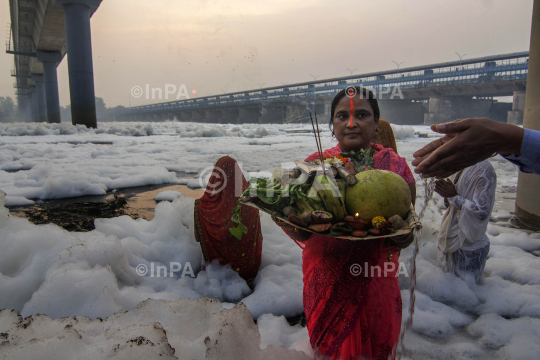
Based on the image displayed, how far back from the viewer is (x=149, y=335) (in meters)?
1.30

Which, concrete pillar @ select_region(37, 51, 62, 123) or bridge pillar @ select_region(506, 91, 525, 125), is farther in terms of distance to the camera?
concrete pillar @ select_region(37, 51, 62, 123)

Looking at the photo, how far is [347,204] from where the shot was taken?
1.55m

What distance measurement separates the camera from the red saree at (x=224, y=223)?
3129 mm

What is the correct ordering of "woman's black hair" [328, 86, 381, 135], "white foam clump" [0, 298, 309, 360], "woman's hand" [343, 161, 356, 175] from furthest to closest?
"woman's black hair" [328, 86, 381, 135] → "woman's hand" [343, 161, 356, 175] → "white foam clump" [0, 298, 309, 360]

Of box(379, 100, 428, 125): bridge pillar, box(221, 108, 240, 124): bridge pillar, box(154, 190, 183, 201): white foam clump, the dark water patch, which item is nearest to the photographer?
the dark water patch

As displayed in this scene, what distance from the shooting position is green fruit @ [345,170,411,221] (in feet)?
4.81

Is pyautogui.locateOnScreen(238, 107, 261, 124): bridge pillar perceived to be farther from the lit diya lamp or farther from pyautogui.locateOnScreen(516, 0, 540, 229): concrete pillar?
the lit diya lamp

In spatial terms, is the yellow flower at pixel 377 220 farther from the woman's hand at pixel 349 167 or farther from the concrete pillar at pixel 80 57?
the concrete pillar at pixel 80 57

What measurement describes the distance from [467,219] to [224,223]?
2.32 meters

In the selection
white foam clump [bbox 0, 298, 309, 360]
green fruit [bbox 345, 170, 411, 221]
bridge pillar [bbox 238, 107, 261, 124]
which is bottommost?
white foam clump [bbox 0, 298, 309, 360]

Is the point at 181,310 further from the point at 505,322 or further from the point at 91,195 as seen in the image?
the point at 91,195

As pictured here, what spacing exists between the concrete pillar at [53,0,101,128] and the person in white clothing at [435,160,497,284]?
2409 centimetres

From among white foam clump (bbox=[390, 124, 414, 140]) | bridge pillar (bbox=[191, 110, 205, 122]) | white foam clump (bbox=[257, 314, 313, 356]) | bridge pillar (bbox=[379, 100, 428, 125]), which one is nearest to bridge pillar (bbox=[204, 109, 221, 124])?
bridge pillar (bbox=[191, 110, 205, 122])

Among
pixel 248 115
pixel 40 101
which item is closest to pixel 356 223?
pixel 248 115
